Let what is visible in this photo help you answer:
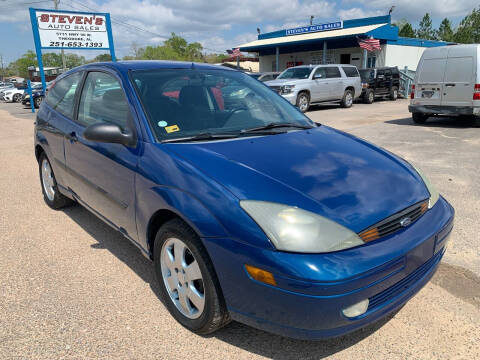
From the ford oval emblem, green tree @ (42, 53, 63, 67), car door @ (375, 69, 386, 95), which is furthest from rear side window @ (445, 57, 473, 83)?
green tree @ (42, 53, 63, 67)

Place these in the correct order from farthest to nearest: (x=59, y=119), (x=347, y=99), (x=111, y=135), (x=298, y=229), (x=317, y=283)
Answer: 1. (x=347, y=99)
2. (x=59, y=119)
3. (x=111, y=135)
4. (x=298, y=229)
5. (x=317, y=283)

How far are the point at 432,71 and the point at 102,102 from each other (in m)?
9.53

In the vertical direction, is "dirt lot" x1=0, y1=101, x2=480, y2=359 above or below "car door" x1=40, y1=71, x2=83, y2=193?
below

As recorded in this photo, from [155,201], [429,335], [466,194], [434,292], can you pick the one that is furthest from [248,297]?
[466,194]

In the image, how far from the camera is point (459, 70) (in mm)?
9648

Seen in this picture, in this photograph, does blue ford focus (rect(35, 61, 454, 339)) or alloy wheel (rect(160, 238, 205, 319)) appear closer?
blue ford focus (rect(35, 61, 454, 339))

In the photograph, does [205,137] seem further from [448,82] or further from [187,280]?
[448,82]

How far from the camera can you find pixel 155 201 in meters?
2.35

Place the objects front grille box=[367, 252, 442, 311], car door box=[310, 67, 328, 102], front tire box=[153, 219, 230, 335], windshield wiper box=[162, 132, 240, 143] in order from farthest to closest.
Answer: car door box=[310, 67, 328, 102] < windshield wiper box=[162, 132, 240, 143] < front tire box=[153, 219, 230, 335] < front grille box=[367, 252, 442, 311]

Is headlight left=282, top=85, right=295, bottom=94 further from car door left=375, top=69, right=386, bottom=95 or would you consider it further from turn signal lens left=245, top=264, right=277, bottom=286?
turn signal lens left=245, top=264, right=277, bottom=286

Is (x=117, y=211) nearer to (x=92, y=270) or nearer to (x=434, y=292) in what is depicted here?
(x=92, y=270)

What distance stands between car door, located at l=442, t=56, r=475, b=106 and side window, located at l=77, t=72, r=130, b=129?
9.32 m

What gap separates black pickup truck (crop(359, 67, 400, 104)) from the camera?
64.0 ft

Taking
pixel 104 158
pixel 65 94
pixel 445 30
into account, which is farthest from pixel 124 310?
pixel 445 30
